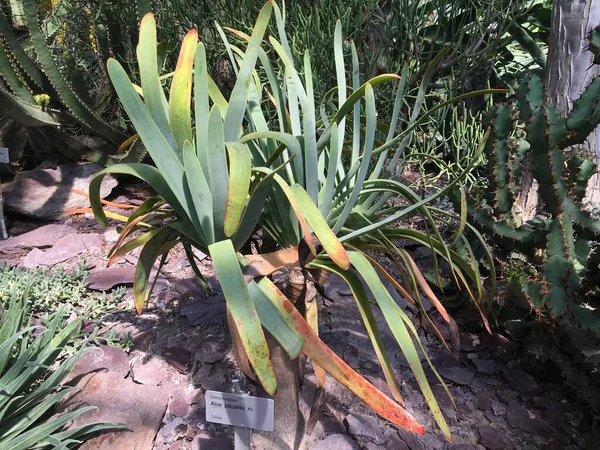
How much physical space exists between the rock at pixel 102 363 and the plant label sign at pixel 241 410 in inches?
29.0

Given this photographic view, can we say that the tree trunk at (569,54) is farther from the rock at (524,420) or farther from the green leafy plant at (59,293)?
the green leafy plant at (59,293)

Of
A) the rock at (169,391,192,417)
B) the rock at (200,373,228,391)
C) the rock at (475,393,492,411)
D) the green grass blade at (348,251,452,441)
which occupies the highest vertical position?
the green grass blade at (348,251,452,441)

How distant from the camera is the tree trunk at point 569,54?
2.66 m

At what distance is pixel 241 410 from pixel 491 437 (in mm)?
926

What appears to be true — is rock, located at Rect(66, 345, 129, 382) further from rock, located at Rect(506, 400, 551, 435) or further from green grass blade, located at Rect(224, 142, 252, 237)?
rock, located at Rect(506, 400, 551, 435)

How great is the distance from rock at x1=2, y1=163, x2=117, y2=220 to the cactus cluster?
2.67 m

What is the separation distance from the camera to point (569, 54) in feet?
8.95

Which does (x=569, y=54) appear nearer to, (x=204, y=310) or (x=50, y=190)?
(x=204, y=310)

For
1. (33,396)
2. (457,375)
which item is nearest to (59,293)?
(33,396)

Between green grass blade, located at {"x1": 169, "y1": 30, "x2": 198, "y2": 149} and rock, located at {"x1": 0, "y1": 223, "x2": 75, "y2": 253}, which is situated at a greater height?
green grass blade, located at {"x1": 169, "y1": 30, "x2": 198, "y2": 149}

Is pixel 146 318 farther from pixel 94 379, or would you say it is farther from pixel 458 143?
pixel 458 143

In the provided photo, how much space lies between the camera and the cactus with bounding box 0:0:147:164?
321 centimetres

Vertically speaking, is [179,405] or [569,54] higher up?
[569,54]

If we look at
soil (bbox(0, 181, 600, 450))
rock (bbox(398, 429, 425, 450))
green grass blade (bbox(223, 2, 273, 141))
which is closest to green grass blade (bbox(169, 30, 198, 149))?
green grass blade (bbox(223, 2, 273, 141))
